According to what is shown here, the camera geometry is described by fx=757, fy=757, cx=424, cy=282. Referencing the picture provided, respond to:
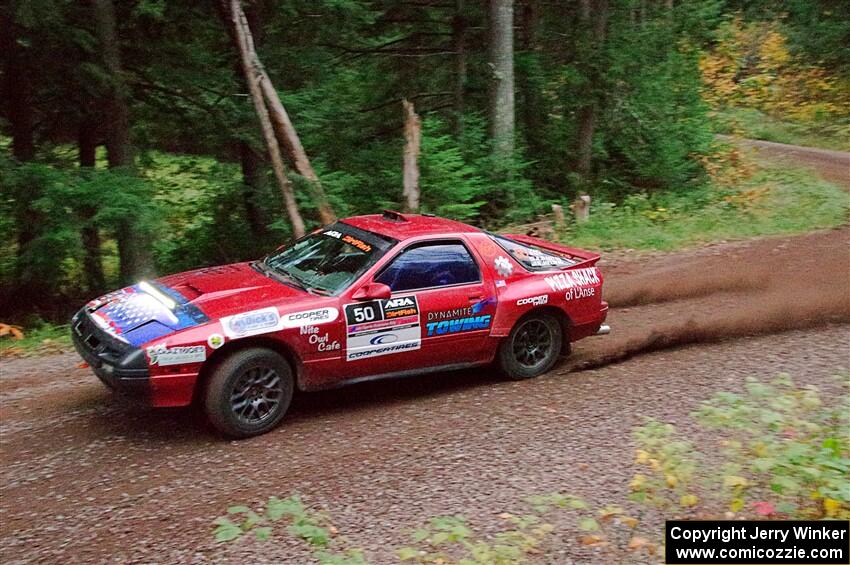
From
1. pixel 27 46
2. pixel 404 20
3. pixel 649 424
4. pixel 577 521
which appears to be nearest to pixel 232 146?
pixel 27 46

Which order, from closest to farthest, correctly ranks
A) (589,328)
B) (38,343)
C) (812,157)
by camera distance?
(589,328)
(38,343)
(812,157)

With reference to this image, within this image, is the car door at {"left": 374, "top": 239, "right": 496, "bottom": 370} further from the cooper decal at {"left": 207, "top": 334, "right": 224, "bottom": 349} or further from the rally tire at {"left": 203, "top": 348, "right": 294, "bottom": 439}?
the cooper decal at {"left": 207, "top": 334, "right": 224, "bottom": 349}

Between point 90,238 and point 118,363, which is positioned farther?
point 90,238

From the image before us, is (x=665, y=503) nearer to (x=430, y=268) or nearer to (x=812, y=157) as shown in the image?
(x=430, y=268)

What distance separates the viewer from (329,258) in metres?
7.21

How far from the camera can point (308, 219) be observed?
12828 mm

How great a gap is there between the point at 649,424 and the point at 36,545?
15.1ft

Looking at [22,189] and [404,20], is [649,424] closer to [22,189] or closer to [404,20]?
[22,189]

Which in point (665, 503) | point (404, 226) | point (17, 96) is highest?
point (17, 96)

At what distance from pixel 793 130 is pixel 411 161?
69.9ft

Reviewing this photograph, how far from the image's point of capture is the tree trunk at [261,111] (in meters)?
11.9

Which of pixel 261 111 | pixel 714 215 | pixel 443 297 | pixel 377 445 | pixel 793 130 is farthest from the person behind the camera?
pixel 793 130

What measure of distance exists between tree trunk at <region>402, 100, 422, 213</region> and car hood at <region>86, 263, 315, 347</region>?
6460 mm

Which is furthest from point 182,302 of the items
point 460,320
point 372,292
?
point 460,320
